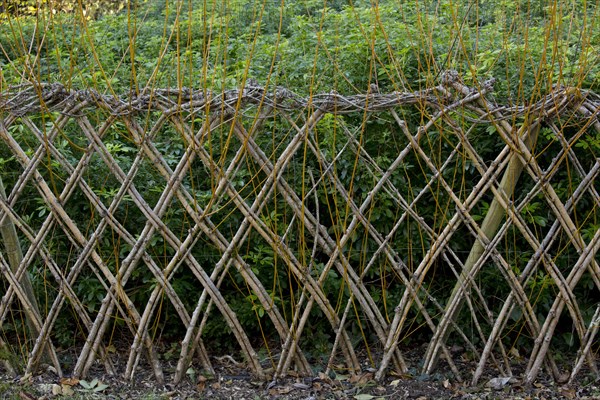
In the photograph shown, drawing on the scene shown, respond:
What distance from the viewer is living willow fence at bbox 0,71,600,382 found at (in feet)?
11.1

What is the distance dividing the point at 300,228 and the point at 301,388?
2.59 feet

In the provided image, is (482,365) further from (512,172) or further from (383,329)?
(512,172)

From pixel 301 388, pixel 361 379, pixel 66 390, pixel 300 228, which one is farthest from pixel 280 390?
pixel 66 390

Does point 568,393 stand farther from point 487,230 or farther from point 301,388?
point 301,388

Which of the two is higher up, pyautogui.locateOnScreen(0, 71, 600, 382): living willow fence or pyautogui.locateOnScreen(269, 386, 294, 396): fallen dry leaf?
pyautogui.locateOnScreen(0, 71, 600, 382): living willow fence

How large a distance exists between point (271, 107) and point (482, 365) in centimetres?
162

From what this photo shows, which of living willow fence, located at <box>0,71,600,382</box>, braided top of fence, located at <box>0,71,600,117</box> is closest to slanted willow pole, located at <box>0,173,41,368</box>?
living willow fence, located at <box>0,71,600,382</box>

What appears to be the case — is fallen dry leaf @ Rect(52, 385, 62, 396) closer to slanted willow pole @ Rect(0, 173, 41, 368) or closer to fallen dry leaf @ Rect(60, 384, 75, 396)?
fallen dry leaf @ Rect(60, 384, 75, 396)

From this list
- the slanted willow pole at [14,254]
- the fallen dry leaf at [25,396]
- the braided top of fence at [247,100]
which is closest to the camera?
the braided top of fence at [247,100]

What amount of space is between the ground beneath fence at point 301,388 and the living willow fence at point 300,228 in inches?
2.6

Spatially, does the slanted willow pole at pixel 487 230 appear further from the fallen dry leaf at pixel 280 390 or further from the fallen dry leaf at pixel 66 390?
the fallen dry leaf at pixel 66 390

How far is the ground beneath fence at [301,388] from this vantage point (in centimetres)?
353

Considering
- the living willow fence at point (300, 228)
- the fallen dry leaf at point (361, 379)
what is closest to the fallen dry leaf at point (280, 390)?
the living willow fence at point (300, 228)

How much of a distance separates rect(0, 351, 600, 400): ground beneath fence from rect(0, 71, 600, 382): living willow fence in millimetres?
66
